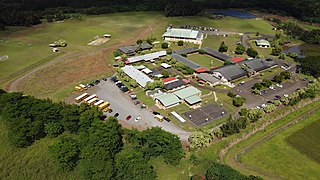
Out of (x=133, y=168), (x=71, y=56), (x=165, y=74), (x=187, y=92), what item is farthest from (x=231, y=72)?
(x=71, y=56)

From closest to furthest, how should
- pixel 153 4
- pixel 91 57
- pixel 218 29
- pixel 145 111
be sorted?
pixel 145 111 < pixel 91 57 < pixel 218 29 < pixel 153 4

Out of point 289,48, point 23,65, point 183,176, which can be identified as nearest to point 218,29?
point 289,48

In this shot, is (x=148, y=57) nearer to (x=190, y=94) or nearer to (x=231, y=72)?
(x=231, y=72)

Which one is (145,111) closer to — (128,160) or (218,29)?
(128,160)

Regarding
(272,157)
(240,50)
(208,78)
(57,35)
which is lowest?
(272,157)

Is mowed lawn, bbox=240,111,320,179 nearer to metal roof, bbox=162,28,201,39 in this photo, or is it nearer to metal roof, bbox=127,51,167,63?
metal roof, bbox=127,51,167,63

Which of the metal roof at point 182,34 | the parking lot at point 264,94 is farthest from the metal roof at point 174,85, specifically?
the metal roof at point 182,34
